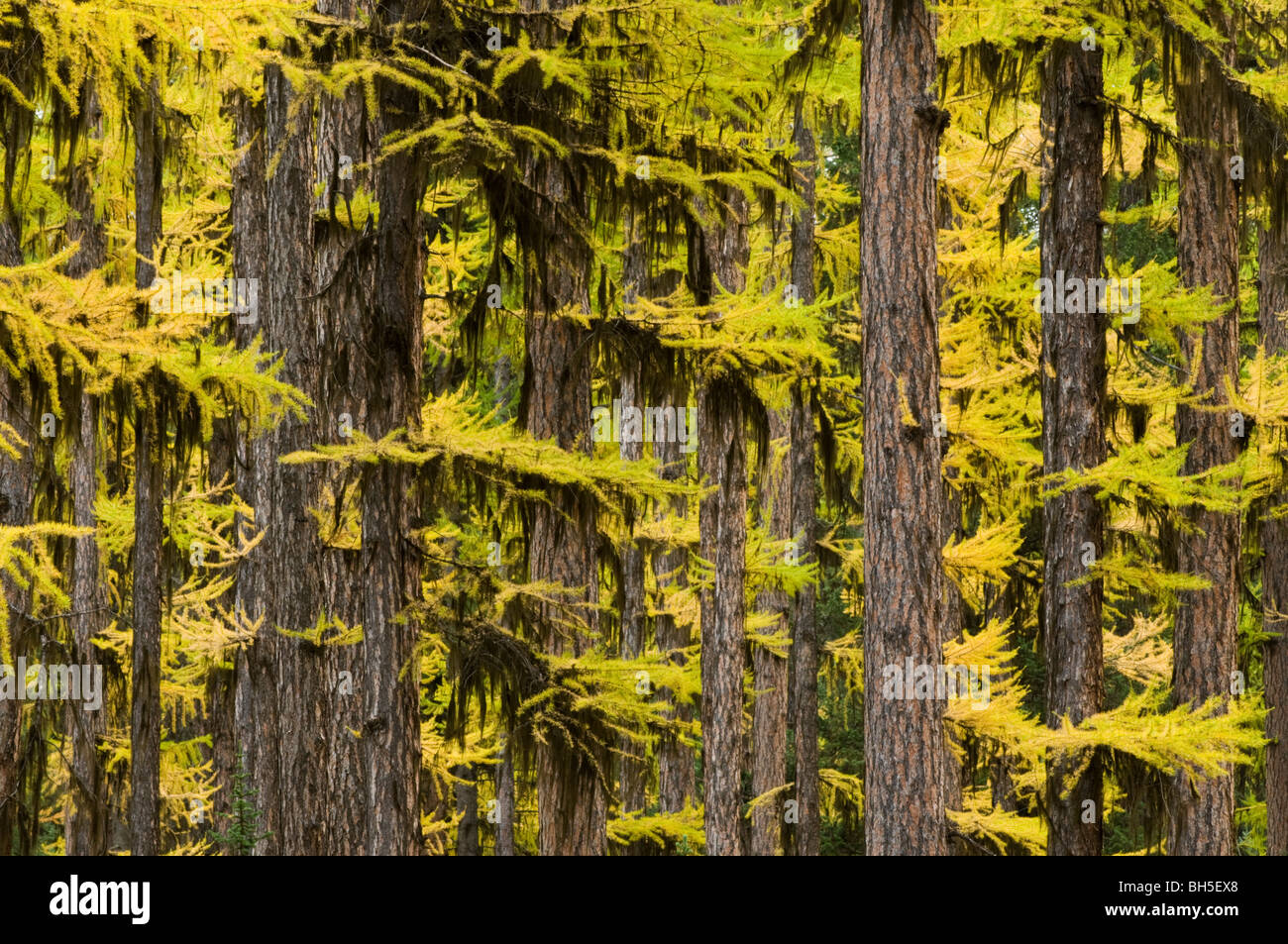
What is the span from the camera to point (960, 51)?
11.0 m

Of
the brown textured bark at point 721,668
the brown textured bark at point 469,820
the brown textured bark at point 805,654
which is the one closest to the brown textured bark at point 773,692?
the brown textured bark at point 805,654

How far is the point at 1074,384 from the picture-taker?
11.3 meters

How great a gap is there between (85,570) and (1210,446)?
11.7 m

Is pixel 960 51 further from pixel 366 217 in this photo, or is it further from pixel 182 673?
→ pixel 182 673

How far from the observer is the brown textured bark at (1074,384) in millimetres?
10992

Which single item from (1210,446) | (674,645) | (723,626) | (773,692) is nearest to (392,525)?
(723,626)

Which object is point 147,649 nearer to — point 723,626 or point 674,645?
point 723,626

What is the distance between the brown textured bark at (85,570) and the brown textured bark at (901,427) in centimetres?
751

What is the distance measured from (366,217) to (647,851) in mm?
11226

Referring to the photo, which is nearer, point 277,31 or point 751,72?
point 277,31

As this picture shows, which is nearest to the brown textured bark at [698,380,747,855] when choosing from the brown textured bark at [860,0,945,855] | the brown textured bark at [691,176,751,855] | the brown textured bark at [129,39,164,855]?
the brown textured bark at [691,176,751,855]

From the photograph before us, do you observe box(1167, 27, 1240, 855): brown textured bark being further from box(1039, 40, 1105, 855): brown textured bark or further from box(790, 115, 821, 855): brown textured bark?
box(790, 115, 821, 855): brown textured bark

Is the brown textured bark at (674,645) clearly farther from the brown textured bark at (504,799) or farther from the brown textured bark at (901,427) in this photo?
the brown textured bark at (901,427)

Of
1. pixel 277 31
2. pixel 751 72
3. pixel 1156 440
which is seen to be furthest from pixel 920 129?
pixel 1156 440
